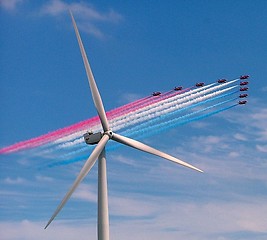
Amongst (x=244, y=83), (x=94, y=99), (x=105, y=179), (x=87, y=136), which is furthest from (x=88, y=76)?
(x=244, y=83)

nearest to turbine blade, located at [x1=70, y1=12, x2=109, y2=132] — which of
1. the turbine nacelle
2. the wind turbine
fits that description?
the wind turbine

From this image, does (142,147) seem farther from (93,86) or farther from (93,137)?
(93,86)

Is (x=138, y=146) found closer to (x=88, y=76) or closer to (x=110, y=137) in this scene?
(x=110, y=137)

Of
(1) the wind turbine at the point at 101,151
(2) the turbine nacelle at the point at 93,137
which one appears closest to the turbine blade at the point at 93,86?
(1) the wind turbine at the point at 101,151

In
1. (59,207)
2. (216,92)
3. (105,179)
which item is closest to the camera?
(59,207)

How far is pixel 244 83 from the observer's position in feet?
525

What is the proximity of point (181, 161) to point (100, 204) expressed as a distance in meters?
19.7

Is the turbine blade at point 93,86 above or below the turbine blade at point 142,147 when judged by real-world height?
above

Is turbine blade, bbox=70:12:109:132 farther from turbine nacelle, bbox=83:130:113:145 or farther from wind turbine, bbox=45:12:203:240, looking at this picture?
turbine nacelle, bbox=83:130:113:145

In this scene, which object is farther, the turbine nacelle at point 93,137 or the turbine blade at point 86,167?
the turbine nacelle at point 93,137

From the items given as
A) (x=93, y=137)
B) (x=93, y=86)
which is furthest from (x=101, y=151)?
(x=93, y=86)

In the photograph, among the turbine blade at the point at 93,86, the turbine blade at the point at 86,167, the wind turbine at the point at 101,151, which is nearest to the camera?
the turbine blade at the point at 86,167

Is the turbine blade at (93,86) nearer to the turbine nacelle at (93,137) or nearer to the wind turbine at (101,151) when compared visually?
the wind turbine at (101,151)

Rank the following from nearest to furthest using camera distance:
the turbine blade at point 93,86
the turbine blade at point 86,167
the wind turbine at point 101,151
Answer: the turbine blade at point 86,167 < the wind turbine at point 101,151 < the turbine blade at point 93,86
